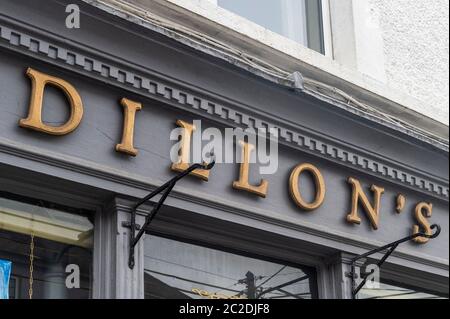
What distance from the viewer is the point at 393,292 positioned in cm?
1016

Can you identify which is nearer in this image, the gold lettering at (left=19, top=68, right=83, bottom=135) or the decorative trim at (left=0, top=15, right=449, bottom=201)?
the gold lettering at (left=19, top=68, right=83, bottom=135)

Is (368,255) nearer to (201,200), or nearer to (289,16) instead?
(201,200)

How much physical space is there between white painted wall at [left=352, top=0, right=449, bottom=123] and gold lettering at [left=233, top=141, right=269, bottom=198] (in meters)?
2.02

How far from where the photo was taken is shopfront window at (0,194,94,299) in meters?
7.66

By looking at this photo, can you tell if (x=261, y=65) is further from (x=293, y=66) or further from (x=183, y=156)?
(x=183, y=156)

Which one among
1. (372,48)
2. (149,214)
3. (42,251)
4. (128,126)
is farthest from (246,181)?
(372,48)

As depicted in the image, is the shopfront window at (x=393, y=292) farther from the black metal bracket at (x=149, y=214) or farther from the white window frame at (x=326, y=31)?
the black metal bracket at (x=149, y=214)

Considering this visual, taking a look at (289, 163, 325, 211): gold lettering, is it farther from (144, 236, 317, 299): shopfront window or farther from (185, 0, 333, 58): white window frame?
(185, 0, 333, 58): white window frame

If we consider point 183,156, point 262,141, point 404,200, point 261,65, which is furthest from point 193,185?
point 404,200

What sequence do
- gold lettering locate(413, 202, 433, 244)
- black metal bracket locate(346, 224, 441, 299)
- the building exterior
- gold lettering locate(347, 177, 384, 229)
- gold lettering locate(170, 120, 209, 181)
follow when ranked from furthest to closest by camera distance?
gold lettering locate(413, 202, 433, 244) < gold lettering locate(347, 177, 384, 229) < black metal bracket locate(346, 224, 441, 299) < gold lettering locate(170, 120, 209, 181) < the building exterior

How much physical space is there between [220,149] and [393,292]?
102 inches

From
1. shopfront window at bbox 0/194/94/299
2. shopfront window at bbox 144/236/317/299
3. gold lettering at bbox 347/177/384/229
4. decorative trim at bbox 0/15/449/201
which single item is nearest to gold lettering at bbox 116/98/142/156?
decorative trim at bbox 0/15/449/201

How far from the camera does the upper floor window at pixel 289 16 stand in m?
10.1
